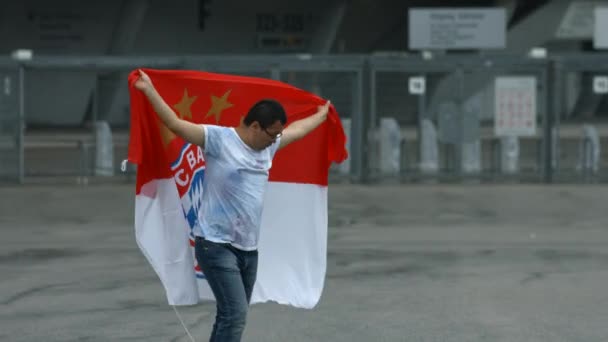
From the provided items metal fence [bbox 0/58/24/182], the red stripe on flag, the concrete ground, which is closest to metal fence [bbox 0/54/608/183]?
metal fence [bbox 0/58/24/182]

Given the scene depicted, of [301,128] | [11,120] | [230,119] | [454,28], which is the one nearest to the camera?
[301,128]

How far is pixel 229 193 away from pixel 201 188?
2.96 ft

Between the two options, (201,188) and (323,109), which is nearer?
(201,188)

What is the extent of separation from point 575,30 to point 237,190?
4009 centimetres

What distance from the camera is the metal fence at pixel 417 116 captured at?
72.8 ft

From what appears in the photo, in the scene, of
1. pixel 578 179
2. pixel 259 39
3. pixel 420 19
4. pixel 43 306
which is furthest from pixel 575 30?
pixel 43 306

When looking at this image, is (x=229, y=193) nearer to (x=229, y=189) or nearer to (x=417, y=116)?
(x=229, y=189)

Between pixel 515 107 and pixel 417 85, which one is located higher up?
pixel 417 85

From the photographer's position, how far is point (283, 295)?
8.49m

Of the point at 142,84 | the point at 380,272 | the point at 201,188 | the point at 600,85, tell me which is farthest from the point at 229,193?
the point at 600,85

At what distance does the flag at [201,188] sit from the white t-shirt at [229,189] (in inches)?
34.1

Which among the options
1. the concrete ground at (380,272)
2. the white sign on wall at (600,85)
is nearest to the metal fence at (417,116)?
the white sign on wall at (600,85)

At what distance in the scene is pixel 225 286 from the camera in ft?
23.6

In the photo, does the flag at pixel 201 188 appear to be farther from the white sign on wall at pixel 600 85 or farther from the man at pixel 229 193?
the white sign on wall at pixel 600 85
